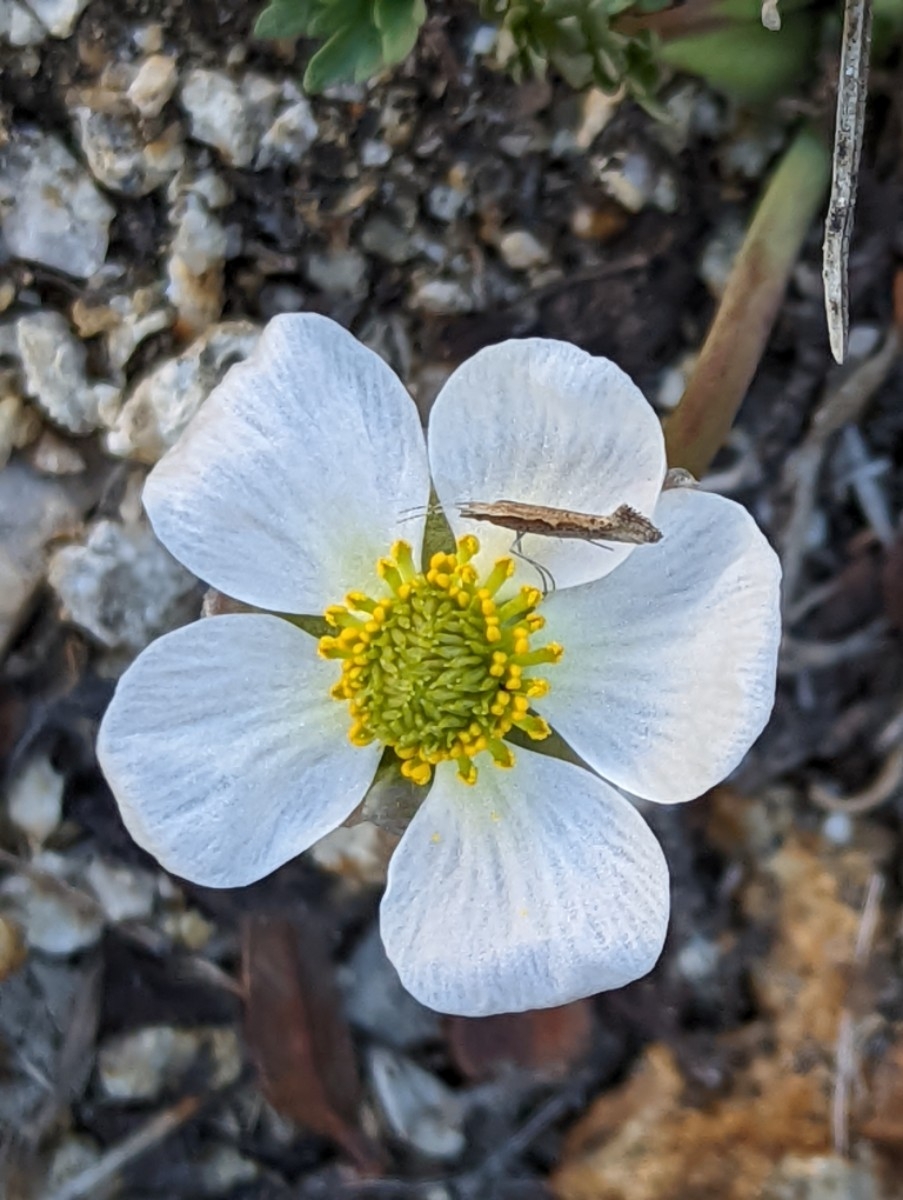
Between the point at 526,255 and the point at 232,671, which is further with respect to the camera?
the point at 526,255

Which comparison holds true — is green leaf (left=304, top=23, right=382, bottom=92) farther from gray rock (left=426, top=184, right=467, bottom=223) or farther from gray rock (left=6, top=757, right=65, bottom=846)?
gray rock (left=6, top=757, right=65, bottom=846)

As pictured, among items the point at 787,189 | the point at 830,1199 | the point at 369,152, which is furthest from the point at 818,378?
the point at 830,1199

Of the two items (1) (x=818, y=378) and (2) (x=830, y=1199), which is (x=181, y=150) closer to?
(1) (x=818, y=378)

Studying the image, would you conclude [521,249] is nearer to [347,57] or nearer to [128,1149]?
[347,57]

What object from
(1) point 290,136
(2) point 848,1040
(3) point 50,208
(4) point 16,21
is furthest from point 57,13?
(2) point 848,1040

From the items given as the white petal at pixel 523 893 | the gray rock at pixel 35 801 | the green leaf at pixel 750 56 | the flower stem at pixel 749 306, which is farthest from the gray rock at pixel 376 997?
the green leaf at pixel 750 56

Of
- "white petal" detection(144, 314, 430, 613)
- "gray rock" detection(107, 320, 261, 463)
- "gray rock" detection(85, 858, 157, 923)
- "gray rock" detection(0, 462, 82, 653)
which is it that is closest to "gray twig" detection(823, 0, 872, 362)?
"white petal" detection(144, 314, 430, 613)
